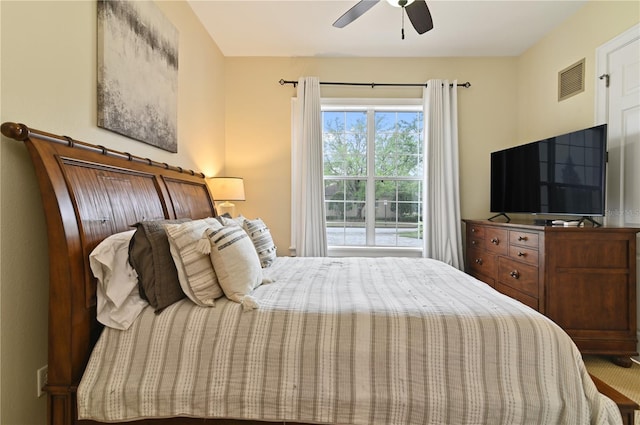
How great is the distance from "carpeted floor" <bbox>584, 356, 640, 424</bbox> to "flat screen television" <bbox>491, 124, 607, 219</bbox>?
1.12 meters

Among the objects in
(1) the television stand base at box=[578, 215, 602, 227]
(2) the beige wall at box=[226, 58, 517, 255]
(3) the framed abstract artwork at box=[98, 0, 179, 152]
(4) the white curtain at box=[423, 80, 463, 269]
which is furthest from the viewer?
(2) the beige wall at box=[226, 58, 517, 255]

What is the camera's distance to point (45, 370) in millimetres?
1408

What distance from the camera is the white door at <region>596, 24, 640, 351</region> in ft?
7.72

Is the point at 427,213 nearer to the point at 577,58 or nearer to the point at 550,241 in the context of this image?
the point at 550,241

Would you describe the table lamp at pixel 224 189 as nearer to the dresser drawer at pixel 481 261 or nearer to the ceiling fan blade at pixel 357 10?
the ceiling fan blade at pixel 357 10

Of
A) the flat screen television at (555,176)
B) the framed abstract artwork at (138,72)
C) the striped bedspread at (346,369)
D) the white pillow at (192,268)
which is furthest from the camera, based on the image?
the flat screen television at (555,176)

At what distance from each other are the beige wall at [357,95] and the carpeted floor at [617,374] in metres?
1.77

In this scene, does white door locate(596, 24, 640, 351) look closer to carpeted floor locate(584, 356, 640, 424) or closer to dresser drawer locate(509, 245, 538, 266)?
carpeted floor locate(584, 356, 640, 424)

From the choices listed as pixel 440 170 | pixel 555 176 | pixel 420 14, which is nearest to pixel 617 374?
pixel 555 176

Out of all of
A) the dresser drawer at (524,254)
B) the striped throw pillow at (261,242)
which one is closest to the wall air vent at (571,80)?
the dresser drawer at (524,254)

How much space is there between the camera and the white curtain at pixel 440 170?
3592 millimetres

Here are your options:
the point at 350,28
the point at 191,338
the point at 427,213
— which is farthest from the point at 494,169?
the point at 191,338

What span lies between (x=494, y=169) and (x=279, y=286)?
2.87 meters

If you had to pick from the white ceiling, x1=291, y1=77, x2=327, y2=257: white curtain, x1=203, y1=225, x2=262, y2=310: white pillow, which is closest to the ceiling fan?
the white ceiling
